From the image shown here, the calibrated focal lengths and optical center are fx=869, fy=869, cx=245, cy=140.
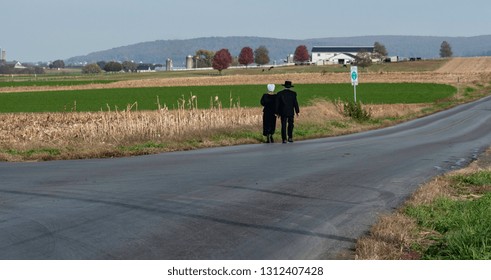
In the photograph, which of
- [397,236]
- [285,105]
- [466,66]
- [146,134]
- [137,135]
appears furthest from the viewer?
[466,66]

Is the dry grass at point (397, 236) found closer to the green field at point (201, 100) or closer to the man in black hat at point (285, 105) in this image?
the man in black hat at point (285, 105)

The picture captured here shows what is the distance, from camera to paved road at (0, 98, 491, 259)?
929 cm

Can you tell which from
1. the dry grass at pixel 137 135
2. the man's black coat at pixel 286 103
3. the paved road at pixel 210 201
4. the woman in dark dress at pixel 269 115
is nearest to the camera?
the paved road at pixel 210 201

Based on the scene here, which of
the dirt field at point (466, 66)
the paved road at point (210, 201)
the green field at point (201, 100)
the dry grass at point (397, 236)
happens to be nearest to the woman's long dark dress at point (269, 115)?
the paved road at point (210, 201)

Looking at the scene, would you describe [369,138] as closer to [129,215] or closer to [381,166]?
[381,166]

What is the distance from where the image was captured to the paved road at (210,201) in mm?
9289

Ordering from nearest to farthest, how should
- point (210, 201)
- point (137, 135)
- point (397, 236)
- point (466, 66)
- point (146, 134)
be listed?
point (397, 236) < point (210, 201) < point (137, 135) < point (146, 134) < point (466, 66)

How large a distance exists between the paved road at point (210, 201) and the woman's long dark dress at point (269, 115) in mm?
3109

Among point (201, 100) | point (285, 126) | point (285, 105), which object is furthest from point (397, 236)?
point (201, 100)

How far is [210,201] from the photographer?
12.9 meters

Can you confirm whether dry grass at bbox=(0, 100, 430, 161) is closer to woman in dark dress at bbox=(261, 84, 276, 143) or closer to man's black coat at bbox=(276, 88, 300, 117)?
woman in dark dress at bbox=(261, 84, 276, 143)

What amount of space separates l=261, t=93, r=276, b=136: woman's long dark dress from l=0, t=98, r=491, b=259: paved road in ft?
10.2

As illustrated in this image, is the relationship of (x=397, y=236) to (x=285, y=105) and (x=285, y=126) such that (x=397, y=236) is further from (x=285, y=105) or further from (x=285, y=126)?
(x=285, y=126)

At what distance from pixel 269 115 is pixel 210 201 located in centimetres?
1388
